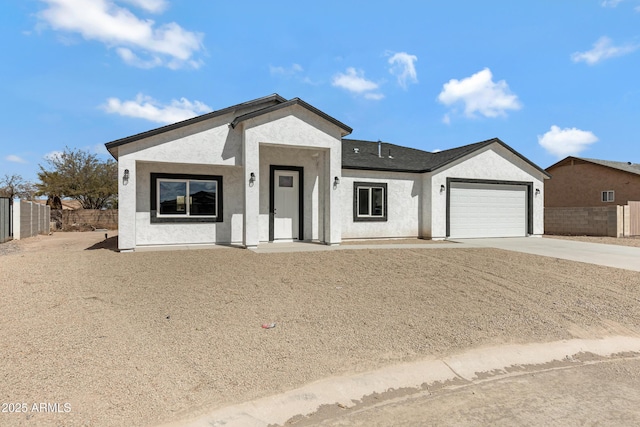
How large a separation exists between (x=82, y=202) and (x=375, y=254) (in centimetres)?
2632

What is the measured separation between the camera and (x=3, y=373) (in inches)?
135

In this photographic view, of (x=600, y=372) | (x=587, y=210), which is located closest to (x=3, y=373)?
(x=600, y=372)

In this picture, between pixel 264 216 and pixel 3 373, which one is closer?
pixel 3 373

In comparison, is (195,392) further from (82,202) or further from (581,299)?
(82,202)

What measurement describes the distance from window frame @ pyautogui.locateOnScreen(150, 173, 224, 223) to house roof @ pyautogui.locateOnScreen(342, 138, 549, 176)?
486 centimetres

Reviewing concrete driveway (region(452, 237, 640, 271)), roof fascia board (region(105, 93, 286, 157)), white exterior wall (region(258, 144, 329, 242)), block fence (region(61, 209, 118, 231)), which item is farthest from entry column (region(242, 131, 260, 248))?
block fence (region(61, 209, 118, 231))

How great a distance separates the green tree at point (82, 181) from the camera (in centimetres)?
2609

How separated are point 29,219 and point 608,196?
36.5 meters

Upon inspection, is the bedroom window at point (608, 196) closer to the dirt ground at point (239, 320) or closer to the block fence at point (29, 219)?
the dirt ground at point (239, 320)

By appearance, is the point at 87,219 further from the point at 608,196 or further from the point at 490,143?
the point at 608,196

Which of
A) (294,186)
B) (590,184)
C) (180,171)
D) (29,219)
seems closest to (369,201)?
(294,186)

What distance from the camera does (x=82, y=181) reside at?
87.1 feet

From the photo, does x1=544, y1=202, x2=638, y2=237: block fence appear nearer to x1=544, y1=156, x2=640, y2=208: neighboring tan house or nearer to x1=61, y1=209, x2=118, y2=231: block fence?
x1=544, y1=156, x2=640, y2=208: neighboring tan house

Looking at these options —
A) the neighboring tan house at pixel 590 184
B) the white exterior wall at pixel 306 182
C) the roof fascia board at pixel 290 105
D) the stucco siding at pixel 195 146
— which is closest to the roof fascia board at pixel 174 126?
the stucco siding at pixel 195 146
